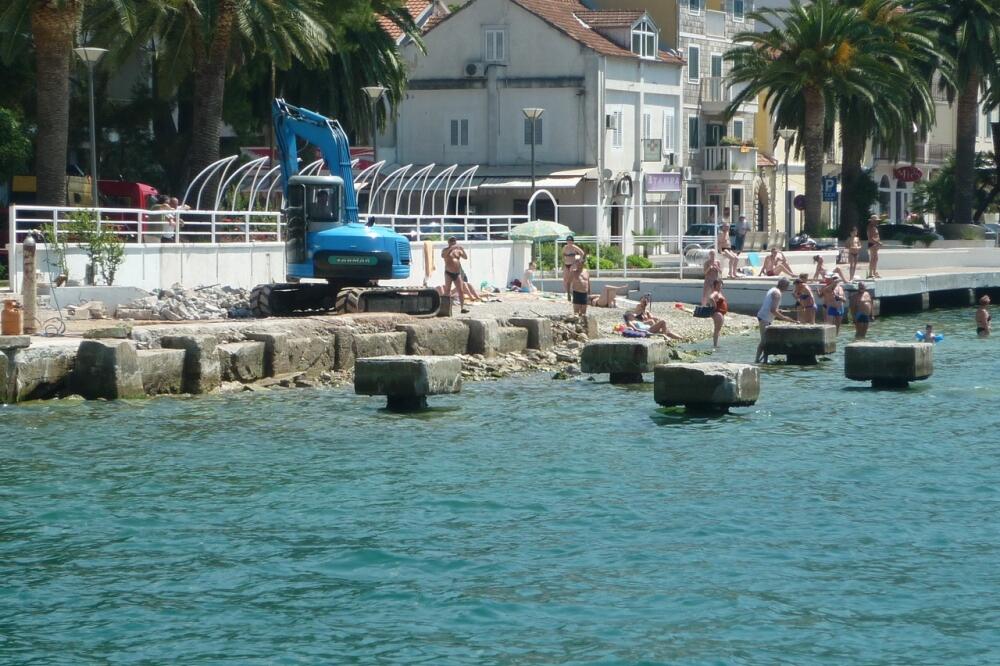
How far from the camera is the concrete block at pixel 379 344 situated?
86.9ft

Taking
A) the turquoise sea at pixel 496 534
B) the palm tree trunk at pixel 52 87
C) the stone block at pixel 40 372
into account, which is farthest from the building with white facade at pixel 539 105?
the turquoise sea at pixel 496 534

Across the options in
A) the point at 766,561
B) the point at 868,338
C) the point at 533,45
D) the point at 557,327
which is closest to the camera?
the point at 766,561

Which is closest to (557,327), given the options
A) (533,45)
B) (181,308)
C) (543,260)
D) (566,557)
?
(181,308)

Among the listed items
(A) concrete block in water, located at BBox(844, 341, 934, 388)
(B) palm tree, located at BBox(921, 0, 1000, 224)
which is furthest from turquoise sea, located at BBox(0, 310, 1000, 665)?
(B) palm tree, located at BBox(921, 0, 1000, 224)

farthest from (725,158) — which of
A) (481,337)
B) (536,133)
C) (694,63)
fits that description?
(481,337)

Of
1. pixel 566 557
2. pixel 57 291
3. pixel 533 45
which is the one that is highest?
pixel 533 45

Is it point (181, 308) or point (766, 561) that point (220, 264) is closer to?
point (181, 308)

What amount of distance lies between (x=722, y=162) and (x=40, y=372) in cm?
4782

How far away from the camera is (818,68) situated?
54.5 m

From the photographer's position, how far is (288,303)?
96.4ft

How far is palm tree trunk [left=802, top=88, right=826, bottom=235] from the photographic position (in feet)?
181

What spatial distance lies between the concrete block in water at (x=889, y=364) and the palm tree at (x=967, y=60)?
3782 cm

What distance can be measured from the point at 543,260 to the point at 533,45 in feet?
53.8

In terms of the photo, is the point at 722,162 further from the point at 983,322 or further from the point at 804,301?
the point at 804,301
